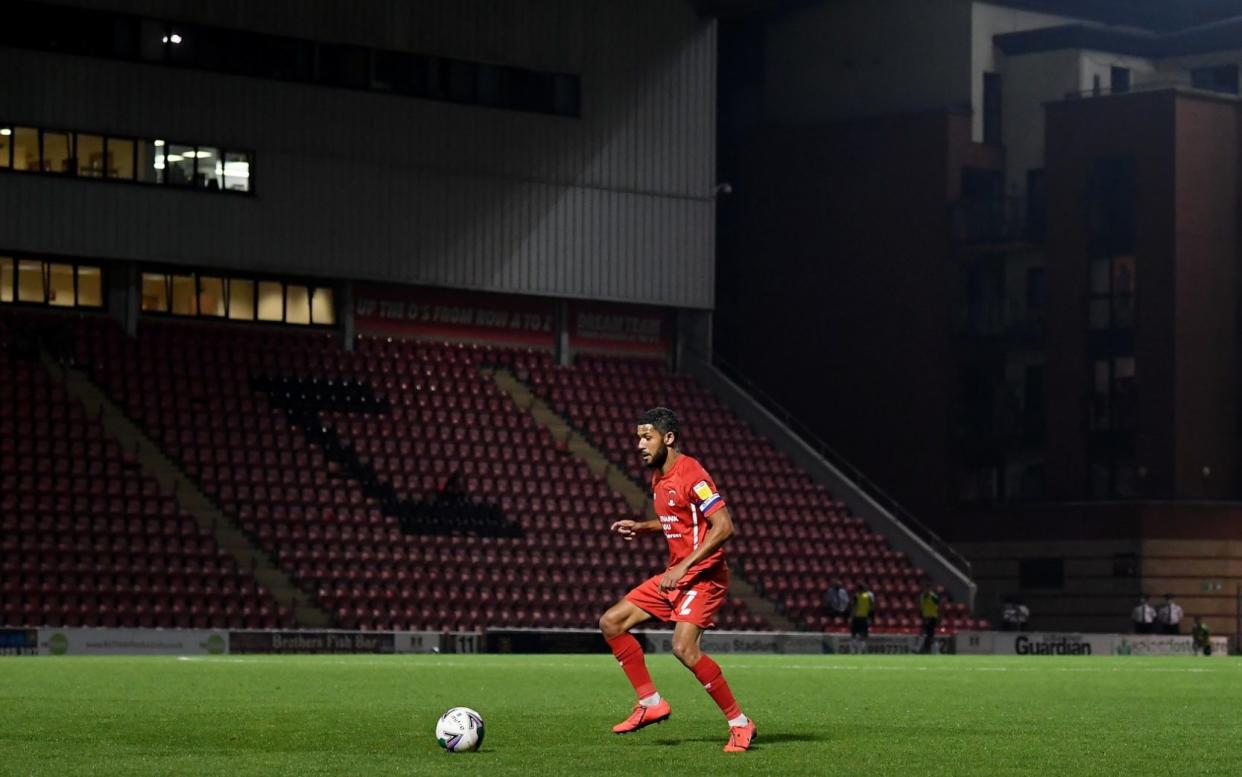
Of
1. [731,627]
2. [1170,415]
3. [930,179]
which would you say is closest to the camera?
[731,627]

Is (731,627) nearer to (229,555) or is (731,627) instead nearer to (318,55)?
(229,555)

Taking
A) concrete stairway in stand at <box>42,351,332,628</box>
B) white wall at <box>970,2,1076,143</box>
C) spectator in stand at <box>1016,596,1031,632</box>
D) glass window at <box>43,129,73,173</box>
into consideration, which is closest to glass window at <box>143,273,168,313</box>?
glass window at <box>43,129,73,173</box>

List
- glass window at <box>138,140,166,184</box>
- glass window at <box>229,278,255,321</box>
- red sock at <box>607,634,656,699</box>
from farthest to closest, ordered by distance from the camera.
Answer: glass window at <box>229,278,255,321</box>
glass window at <box>138,140,166,184</box>
red sock at <box>607,634,656,699</box>

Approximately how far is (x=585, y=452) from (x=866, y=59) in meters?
14.6

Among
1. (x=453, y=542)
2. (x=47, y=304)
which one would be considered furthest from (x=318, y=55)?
(x=453, y=542)

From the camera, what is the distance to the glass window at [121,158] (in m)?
46.8

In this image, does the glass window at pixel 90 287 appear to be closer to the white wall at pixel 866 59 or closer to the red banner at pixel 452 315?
the red banner at pixel 452 315

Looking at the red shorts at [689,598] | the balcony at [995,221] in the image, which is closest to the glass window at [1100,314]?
the balcony at [995,221]

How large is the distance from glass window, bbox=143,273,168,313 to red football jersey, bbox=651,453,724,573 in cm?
3539

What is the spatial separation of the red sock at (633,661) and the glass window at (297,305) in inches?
1426

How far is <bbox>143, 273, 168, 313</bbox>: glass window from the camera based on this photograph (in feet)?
158

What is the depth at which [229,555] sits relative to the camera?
42438mm

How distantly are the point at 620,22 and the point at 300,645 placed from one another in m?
20.1

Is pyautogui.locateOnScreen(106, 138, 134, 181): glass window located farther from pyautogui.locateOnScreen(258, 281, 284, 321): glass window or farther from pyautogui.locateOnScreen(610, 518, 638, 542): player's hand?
pyautogui.locateOnScreen(610, 518, 638, 542): player's hand
